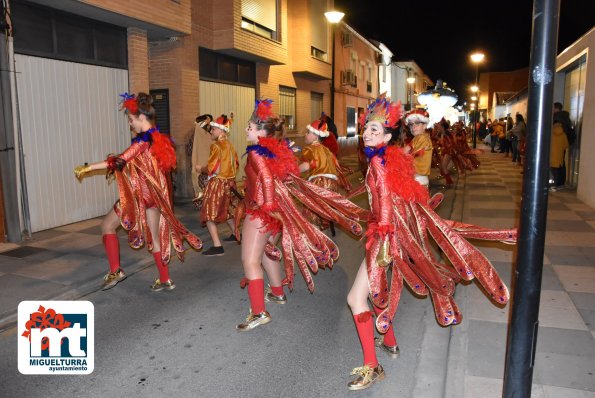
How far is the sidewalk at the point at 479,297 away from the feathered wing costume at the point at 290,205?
3.86 ft

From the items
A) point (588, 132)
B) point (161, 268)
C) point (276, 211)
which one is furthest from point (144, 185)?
A: point (588, 132)

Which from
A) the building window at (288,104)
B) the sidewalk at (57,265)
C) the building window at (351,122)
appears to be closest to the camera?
the sidewalk at (57,265)

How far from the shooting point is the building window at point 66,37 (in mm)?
8203

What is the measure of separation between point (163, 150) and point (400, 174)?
2.86m

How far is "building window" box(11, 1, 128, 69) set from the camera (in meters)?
8.20

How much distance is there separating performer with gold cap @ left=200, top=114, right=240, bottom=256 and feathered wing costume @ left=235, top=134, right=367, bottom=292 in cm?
228

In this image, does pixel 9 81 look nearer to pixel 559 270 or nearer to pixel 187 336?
pixel 187 336

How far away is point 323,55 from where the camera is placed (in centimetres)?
2042

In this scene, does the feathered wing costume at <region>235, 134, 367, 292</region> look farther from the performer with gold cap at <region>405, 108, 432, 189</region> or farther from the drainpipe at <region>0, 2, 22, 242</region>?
the drainpipe at <region>0, 2, 22, 242</region>

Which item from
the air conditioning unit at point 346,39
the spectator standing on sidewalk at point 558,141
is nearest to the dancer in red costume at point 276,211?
the spectator standing on sidewalk at point 558,141

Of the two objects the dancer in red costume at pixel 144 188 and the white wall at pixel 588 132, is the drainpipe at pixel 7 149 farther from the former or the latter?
the white wall at pixel 588 132

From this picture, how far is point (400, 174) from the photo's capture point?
11.6 feet

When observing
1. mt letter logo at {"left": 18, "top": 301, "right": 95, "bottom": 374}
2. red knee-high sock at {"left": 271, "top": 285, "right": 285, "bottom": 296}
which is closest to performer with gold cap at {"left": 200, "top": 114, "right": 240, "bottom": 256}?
red knee-high sock at {"left": 271, "top": 285, "right": 285, "bottom": 296}

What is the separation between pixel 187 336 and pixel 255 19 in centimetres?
1196
